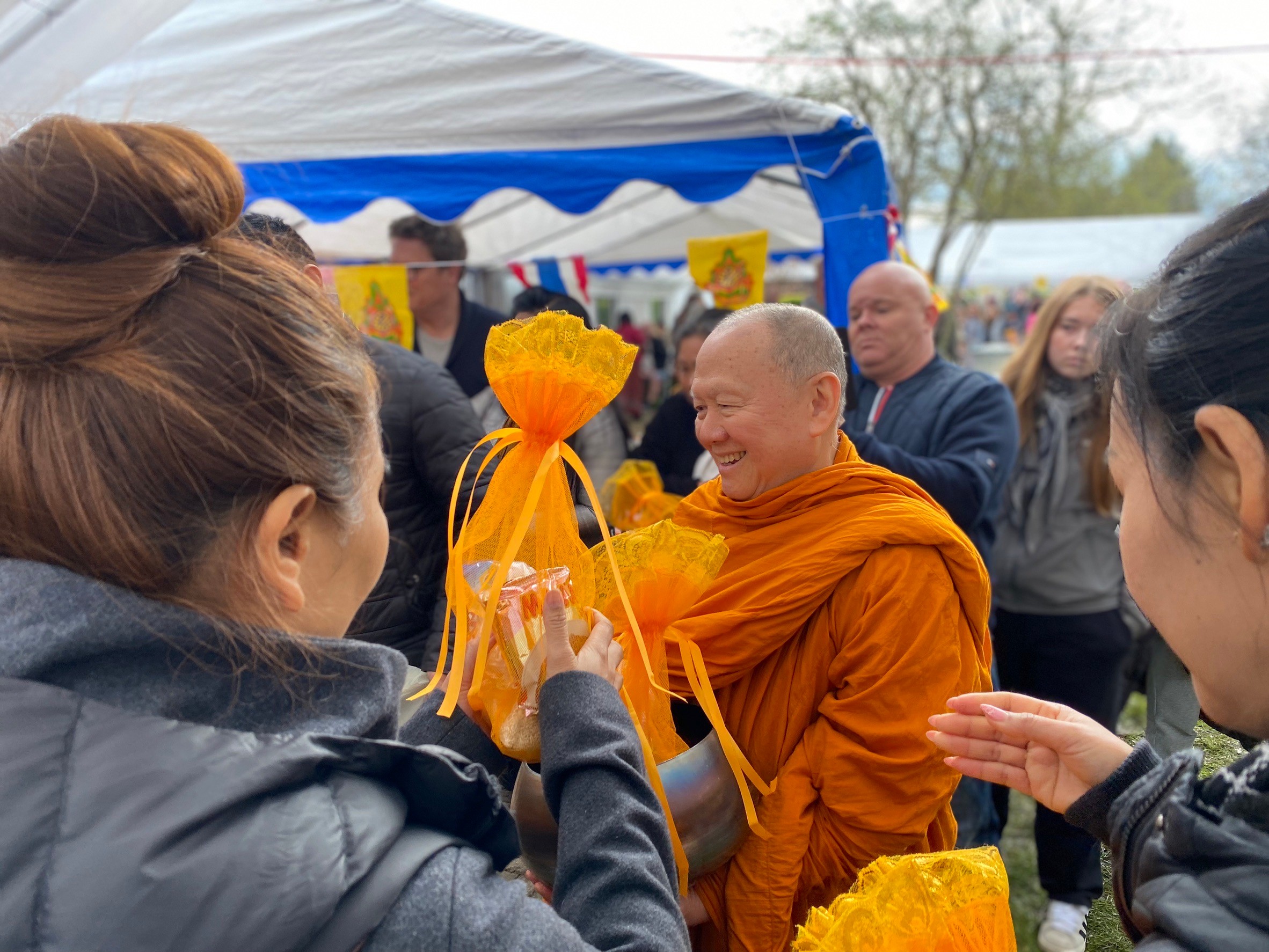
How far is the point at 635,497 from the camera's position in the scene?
3.17 metres

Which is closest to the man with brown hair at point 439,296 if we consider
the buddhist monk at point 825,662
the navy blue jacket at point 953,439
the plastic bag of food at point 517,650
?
the navy blue jacket at point 953,439

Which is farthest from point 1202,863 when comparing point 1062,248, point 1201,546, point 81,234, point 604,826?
point 1062,248

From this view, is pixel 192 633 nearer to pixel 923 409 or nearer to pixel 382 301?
pixel 923 409

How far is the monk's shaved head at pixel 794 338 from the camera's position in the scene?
1856 mm

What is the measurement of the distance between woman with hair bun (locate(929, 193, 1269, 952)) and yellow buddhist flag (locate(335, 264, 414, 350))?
3385 mm

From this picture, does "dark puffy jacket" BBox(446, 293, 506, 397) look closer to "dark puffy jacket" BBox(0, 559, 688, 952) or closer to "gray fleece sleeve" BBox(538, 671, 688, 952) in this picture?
"gray fleece sleeve" BBox(538, 671, 688, 952)

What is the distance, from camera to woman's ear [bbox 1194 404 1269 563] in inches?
29.6

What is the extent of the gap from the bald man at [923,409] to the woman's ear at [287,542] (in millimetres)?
2144

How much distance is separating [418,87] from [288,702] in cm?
348

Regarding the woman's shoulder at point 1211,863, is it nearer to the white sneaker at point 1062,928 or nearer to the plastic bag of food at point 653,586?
the plastic bag of food at point 653,586

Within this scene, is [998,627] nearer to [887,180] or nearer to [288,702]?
[887,180]

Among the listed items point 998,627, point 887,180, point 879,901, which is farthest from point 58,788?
point 887,180

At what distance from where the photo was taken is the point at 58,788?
714mm

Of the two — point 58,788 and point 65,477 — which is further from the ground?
point 65,477
